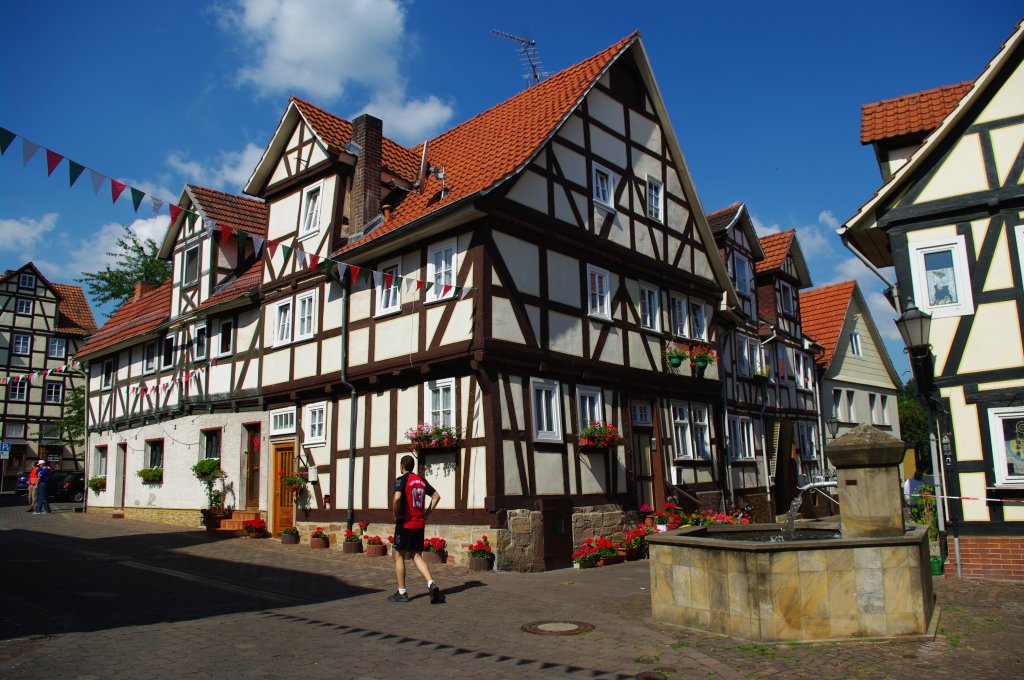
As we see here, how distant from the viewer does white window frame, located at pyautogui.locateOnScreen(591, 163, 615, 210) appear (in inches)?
708

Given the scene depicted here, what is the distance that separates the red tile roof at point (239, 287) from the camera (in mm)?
21125

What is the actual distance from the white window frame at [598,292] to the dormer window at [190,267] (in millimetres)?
12716

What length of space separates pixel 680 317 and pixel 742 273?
5773 mm

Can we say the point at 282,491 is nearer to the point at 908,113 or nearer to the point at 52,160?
the point at 52,160

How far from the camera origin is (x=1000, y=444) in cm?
1259

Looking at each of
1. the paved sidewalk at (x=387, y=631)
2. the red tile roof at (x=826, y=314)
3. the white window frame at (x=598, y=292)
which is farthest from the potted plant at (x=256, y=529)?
the red tile roof at (x=826, y=314)

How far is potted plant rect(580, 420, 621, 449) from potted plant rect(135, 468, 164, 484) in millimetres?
14193

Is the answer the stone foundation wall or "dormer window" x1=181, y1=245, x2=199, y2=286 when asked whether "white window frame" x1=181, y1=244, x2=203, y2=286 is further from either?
the stone foundation wall

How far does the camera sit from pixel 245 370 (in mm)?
20906

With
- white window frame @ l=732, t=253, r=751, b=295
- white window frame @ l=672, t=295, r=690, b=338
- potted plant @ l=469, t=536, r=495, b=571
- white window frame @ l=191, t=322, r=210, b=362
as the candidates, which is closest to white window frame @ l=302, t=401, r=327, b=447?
potted plant @ l=469, t=536, r=495, b=571

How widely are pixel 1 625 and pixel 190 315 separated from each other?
1572cm

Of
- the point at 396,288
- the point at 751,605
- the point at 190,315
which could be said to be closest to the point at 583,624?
the point at 751,605

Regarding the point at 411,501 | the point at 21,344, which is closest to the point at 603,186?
the point at 411,501

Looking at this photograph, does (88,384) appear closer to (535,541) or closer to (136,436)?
(136,436)
